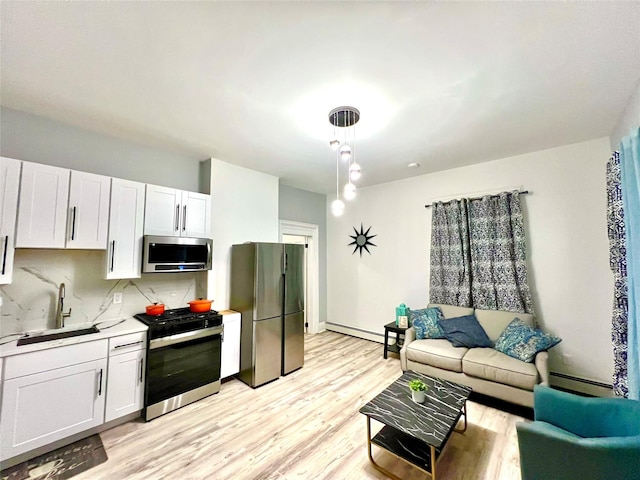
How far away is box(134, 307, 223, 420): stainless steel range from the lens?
97.2 inches

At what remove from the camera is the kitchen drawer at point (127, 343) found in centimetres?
228

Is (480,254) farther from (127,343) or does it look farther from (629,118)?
(127,343)

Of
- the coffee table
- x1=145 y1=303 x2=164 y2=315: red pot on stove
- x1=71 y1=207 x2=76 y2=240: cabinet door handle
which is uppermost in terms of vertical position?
x1=71 y1=207 x2=76 y2=240: cabinet door handle

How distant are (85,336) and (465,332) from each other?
13.0 ft

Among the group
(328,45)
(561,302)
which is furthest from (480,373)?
(328,45)

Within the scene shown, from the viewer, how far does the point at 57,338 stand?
2154 mm

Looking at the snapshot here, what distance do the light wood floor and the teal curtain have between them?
1098mm

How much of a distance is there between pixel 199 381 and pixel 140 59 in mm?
2992

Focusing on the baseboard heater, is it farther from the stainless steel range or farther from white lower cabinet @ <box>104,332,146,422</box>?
white lower cabinet @ <box>104,332,146,422</box>

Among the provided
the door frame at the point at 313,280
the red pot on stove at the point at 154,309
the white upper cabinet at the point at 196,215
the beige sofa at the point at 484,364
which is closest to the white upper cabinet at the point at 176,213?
the white upper cabinet at the point at 196,215

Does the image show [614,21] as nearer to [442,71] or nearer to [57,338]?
[442,71]

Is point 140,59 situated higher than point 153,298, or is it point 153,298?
point 140,59

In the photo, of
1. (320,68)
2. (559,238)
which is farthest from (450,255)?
(320,68)

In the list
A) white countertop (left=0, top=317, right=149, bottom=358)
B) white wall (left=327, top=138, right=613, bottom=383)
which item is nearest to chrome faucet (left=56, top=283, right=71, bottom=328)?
white countertop (left=0, top=317, right=149, bottom=358)
